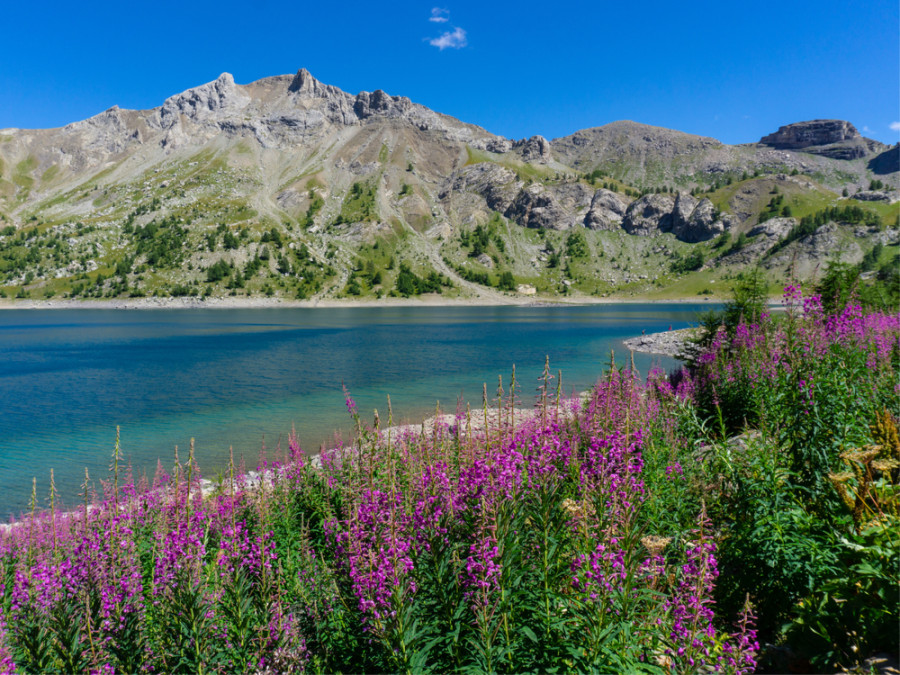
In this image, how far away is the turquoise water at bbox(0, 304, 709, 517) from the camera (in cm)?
2709

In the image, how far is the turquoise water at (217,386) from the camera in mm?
27094

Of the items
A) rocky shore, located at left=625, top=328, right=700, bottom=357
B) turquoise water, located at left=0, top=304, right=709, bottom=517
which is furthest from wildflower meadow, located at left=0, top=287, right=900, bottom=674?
rocky shore, located at left=625, top=328, right=700, bottom=357

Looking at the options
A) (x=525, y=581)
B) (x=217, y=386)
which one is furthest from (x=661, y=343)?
(x=525, y=581)

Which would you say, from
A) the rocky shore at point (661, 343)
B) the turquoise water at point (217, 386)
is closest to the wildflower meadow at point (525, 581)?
the turquoise water at point (217, 386)

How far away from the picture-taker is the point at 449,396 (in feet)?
132

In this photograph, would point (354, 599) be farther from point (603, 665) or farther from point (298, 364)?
point (298, 364)

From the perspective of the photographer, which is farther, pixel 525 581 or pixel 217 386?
pixel 217 386

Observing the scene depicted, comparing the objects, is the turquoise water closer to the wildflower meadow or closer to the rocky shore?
the rocky shore

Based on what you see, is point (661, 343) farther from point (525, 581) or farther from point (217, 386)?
point (525, 581)

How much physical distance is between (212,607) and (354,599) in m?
1.63

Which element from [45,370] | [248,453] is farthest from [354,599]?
[45,370]

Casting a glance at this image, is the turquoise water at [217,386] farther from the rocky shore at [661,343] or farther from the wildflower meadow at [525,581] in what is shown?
the wildflower meadow at [525,581]

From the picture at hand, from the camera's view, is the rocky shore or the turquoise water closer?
the turquoise water

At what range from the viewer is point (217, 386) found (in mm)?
46000
